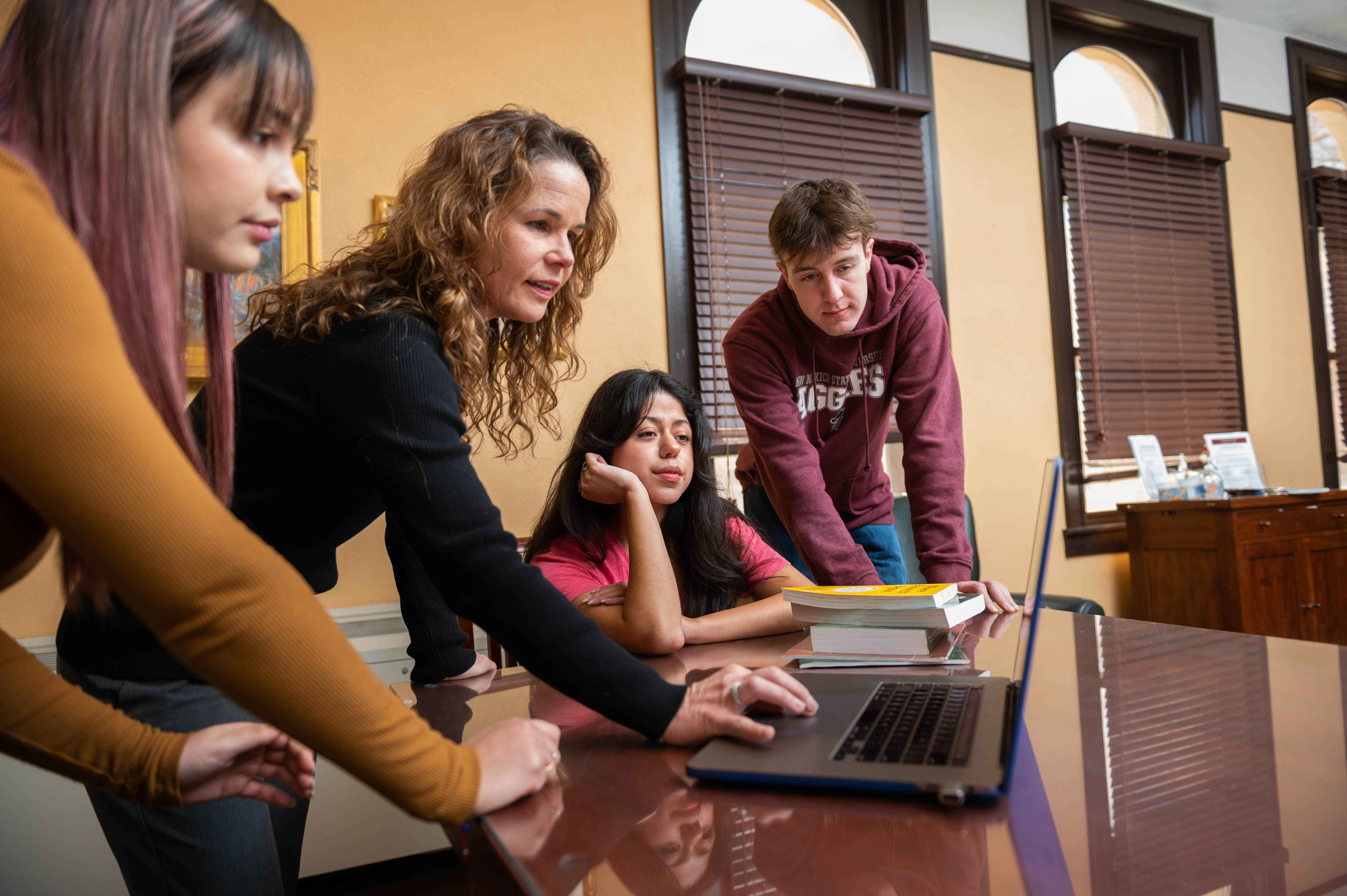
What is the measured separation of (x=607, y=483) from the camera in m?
1.52

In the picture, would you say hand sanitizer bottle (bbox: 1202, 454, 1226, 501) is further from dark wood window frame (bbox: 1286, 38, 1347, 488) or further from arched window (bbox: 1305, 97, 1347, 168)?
arched window (bbox: 1305, 97, 1347, 168)

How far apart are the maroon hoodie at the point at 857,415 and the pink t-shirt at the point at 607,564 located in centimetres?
8

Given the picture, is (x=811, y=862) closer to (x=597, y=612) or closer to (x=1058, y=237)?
(x=597, y=612)

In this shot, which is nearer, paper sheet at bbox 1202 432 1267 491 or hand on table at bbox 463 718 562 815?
hand on table at bbox 463 718 562 815

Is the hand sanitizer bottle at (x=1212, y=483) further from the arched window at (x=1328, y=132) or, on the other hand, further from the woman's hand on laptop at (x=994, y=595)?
the woman's hand on laptop at (x=994, y=595)

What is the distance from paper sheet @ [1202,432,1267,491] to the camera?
11.8ft

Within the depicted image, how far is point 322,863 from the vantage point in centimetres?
219

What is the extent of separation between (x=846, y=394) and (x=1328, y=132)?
4.17 meters

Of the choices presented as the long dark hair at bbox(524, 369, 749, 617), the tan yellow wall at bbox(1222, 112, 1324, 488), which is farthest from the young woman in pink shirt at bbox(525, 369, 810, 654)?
the tan yellow wall at bbox(1222, 112, 1324, 488)

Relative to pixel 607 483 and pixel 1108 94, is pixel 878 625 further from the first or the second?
pixel 1108 94

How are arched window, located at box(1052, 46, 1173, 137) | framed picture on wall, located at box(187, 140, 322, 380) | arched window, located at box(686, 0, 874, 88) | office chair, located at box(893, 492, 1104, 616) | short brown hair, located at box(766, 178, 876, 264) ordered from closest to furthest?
short brown hair, located at box(766, 178, 876, 264) < framed picture on wall, located at box(187, 140, 322, 380) < office chair, located at box(893, 492, 1104, 616) < arched window, located at box(686, 0, 874, 88) < arched window, located at box(1052, 46, 1173, 137)

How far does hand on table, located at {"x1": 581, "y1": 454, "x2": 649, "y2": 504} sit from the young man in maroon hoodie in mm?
384

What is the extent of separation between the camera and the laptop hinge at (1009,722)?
25.3 inches

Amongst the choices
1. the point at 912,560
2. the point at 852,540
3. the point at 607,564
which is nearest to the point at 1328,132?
the point at 912,560
